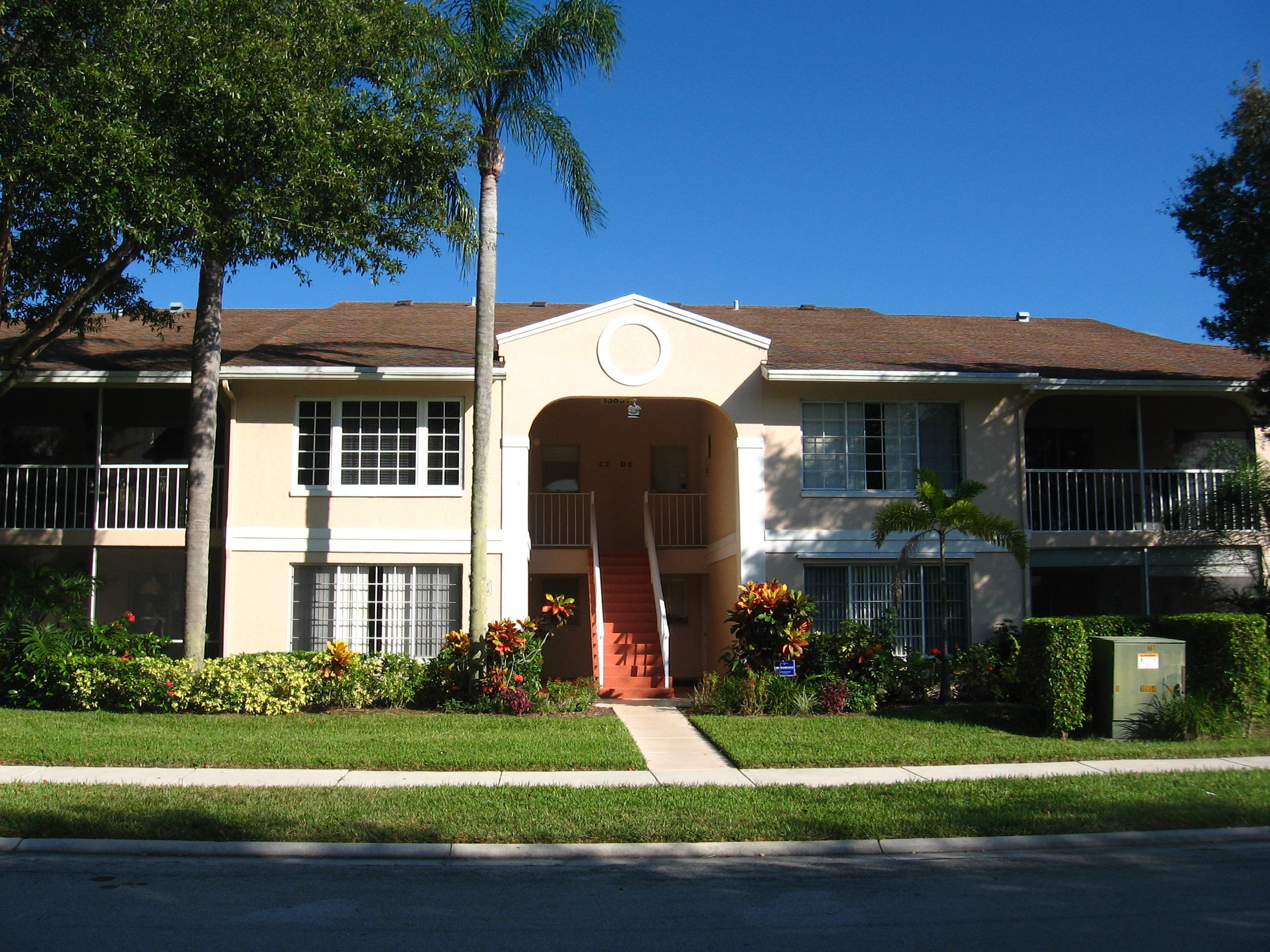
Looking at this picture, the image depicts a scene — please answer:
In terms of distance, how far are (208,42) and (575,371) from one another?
24.2ft

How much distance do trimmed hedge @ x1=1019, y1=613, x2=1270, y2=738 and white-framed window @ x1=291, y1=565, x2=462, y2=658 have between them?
885cm

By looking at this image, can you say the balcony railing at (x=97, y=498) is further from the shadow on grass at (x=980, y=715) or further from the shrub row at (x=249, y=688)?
the shadow on grass at (x=980, y=715)

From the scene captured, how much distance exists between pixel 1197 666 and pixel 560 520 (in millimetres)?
11364

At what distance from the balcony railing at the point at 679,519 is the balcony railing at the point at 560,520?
130 centimetres

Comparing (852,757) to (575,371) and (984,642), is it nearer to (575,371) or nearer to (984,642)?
(984,642)

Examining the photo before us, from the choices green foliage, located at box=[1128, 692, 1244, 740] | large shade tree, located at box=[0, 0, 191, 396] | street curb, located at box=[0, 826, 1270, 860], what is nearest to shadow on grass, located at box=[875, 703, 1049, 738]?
green foliage, located at box=[1128, 692, 1244, 740]

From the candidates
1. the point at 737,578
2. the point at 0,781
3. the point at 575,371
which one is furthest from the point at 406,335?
the point at 0,781

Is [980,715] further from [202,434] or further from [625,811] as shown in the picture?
[202,434]

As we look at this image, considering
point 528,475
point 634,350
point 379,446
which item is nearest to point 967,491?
point 634,350

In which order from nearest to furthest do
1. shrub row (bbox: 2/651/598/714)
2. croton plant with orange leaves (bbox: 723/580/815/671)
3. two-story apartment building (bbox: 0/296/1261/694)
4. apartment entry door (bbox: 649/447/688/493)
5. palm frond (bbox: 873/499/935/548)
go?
shrub row (bbox: 2/651/598/714), croton plant with orange leaves (bbox: 723/580/815/671), palm frond (bbox: 873/499/935/548), two-story apartment building (bbox: 0/296/1261/694), apartment entry door (bbox: 649/447/688/493)

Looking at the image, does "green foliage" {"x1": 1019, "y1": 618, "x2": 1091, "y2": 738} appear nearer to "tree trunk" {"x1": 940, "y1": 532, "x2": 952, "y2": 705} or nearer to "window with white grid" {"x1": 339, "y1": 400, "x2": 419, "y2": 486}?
"tree trunk" {"x1": 940, "y1": 532, "x2": 952, "y2": 705}

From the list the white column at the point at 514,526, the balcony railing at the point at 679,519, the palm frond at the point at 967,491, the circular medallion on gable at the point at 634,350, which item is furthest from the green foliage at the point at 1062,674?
the balcony railing at the point at 679,519

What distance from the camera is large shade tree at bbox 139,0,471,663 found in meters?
12.3

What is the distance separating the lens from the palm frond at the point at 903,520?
52.3 ft
